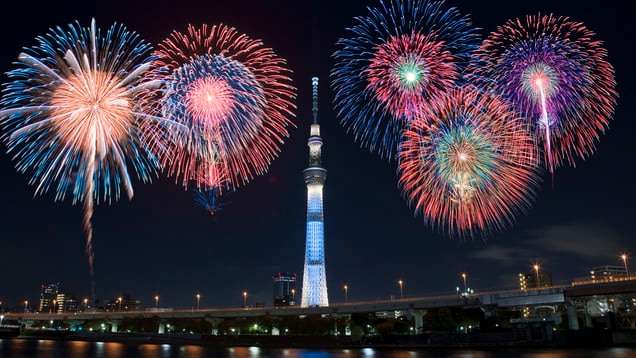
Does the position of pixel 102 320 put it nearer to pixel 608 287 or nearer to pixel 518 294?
pixel 518 294

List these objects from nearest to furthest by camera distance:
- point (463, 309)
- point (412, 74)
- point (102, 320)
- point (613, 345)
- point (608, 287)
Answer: point (412, 74) < point (613, 345) < point (608, 287) < point (463, 309) < point (102, 320)

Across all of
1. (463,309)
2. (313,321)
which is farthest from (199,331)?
(463,309)

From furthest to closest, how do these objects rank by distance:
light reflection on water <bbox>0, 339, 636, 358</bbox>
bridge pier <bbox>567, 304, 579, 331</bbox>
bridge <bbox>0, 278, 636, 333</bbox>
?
bridge pier <bbox>567, 304, 579, 331</bbox>
bridge <bbox>0, 278, 636, 333</bbox>
light reflection on water <bbox>0, 339, 636, 358</bbox>

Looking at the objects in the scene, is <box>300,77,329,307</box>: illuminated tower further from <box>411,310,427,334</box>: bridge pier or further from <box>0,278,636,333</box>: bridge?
<box>411,310,427,334</box>: bridge pier

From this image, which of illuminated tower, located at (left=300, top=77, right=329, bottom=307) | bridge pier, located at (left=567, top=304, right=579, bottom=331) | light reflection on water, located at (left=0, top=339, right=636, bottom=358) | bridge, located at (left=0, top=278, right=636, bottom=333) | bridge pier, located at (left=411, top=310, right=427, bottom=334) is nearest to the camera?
light reflection on water, located at (left=0, top=339, right=636, bottom=358)

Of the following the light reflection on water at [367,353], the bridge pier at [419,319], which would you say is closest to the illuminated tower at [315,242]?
the bridge pier at [419,319]

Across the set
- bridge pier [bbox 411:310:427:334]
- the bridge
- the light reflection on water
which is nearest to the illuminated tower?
the bridge

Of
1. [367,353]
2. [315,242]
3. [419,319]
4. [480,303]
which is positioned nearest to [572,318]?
[480,303]

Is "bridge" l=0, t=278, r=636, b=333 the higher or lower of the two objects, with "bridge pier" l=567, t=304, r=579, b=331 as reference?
higher

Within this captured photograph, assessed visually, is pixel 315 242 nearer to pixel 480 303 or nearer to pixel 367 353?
pixel 480 303
